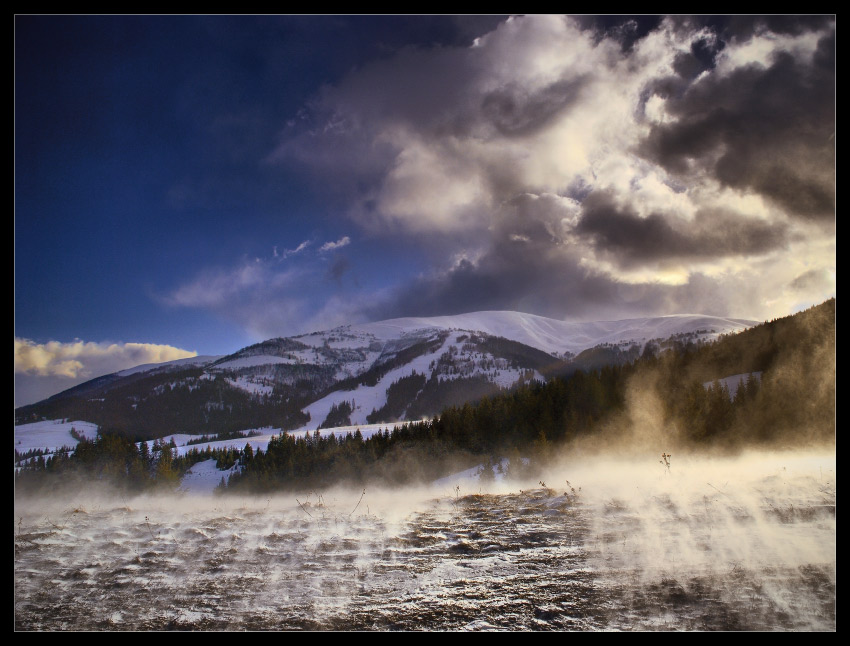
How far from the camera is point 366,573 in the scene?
891 cm

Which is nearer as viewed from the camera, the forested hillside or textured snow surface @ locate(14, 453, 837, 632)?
textured snow surface @ locate(14, 453, 837, 632)

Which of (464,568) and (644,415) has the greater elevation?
(464,568)

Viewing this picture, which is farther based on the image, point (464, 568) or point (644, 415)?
point (644, 415)

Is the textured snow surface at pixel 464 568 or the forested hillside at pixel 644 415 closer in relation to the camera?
the textured snow surface at pixel 464 568

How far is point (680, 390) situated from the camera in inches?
1713

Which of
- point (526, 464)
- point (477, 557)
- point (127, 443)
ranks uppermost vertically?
point (477, 557)

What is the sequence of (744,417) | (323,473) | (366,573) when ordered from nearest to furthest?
(366,573), (744,417), (323,473)

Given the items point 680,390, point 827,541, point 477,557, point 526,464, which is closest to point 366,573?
point 477,557

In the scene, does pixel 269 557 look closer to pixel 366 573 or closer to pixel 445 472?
pixel 366 573

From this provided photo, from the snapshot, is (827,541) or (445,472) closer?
(827,541)

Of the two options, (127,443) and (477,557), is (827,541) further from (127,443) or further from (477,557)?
(127,443)
